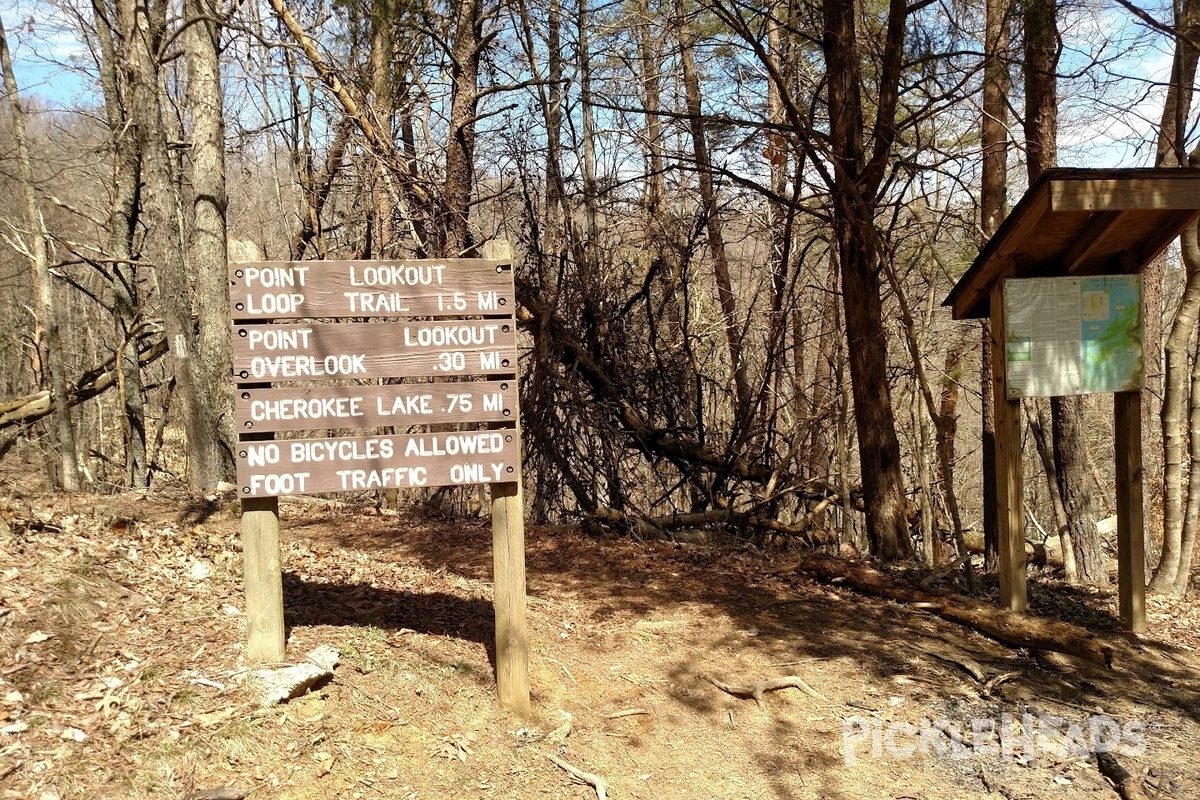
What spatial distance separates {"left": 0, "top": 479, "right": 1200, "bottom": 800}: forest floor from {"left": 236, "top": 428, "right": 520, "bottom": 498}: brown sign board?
36.9 inches

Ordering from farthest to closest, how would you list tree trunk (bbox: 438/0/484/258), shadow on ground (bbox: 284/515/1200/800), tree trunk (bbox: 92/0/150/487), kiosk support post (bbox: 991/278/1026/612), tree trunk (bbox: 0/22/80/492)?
tree trunk (bbox: 92/0/150/487) < tree trunk (bbox: 0/22/80/492) < tree trunk (bbox: 438/0/484/258) < kiosk support post (bbox: 991/278/1026/612) < shadow on ground (bbox: 284/515/1200/800)

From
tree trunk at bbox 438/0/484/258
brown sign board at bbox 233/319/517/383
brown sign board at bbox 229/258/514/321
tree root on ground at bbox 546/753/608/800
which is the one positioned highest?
tree trunk at bbox 438/0/484/258

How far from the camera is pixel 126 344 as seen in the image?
448 inches

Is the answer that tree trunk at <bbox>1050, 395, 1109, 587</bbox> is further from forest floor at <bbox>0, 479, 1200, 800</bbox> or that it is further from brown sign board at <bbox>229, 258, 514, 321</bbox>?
brown sign board at <bbox>229, 258, 514, 321</bbox>

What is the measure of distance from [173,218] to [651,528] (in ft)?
23.1

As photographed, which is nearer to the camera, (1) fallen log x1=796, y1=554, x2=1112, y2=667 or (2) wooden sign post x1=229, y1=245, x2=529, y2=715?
(2) wooden sign post x1=229, y1=245, x2=529, y2=715

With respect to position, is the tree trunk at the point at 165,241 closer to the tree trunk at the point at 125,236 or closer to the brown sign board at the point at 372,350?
the tree trunk at the point at 125,236

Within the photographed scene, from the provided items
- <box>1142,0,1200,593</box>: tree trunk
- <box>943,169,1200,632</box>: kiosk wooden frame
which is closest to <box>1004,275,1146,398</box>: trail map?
<box>943,169,1200,632</box>: kiosk wooden frame

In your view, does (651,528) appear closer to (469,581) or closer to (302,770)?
(469,581)

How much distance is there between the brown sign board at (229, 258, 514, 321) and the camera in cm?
380

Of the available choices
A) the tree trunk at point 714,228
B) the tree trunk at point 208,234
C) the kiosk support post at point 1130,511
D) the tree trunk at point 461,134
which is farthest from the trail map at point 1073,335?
the tree trunk at point 208,234

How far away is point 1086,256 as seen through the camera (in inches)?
221

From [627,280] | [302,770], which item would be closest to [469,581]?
[302,770]

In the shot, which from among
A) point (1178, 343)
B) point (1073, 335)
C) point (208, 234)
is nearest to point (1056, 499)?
point (1178, 343)
